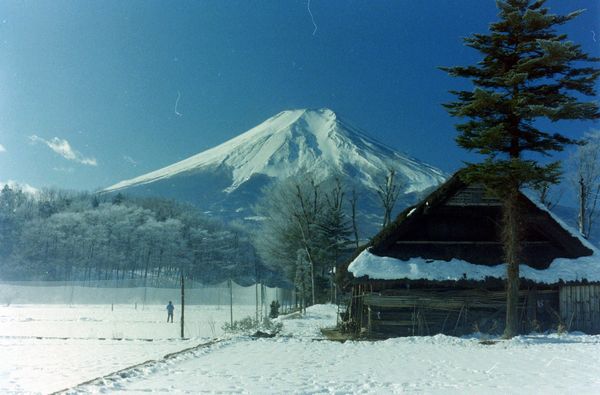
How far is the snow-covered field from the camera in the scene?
10.1 meters

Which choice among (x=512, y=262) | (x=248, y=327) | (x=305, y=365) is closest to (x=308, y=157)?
(x=248, y=327)

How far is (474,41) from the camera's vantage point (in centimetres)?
1909

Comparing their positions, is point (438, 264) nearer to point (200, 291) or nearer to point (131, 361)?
point (131, 361)

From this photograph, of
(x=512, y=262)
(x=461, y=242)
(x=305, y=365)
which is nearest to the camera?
(x=305, y=365)

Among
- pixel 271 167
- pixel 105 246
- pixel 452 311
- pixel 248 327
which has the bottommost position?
pixel 248 327

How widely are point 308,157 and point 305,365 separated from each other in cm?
15230

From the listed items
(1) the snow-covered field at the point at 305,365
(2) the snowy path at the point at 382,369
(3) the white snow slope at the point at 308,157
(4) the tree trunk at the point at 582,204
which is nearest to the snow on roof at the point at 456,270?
(1) the snow-covered field at the point at 305,365

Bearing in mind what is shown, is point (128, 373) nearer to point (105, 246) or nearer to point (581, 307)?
point (581, 307)

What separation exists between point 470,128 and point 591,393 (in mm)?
11062

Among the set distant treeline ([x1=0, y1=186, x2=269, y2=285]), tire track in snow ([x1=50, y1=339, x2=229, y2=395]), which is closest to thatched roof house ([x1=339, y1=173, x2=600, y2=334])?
tire track in snow ([x1=50, y1=339, x2=229, y2=395])

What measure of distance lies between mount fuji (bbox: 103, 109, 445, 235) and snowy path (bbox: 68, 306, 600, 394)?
374ft

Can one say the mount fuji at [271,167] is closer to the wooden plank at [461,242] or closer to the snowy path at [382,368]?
the wooden plank at [461,242]

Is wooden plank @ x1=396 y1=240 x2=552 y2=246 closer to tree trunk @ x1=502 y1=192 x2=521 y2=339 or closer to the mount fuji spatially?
tree trunk @ x1=502 y1=192 x2=521 y2=339

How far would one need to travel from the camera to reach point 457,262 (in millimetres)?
20469
